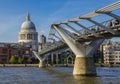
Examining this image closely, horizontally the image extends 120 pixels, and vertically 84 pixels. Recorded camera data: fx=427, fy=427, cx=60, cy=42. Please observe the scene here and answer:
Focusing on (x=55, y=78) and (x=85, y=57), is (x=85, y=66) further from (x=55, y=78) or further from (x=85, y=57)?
(x=55, y=78)

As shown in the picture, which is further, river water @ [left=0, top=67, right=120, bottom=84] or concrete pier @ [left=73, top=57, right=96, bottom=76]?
concrete pier @ [left=73, top=57, right=96, bottom=76]

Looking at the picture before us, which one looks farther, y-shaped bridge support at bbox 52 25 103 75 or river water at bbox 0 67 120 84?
y-shaped bridge support at bbox 52 25 103 75

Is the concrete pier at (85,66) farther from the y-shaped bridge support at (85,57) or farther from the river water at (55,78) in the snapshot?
the river water at (55,78)

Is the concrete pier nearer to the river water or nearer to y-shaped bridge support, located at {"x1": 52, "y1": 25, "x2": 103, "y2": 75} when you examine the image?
y-shaped bridge support, located at {"x1": 52, "y1": 25, "x2": 103, "y2": 75}

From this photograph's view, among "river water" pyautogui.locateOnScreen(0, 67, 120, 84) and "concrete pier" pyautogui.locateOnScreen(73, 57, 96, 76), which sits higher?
"concrete pier" pyautogui.locateOnScreen(73, 57, 96, 76)

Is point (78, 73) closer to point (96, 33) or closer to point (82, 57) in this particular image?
point (82, 57)

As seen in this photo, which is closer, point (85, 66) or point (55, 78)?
point (85, 66)

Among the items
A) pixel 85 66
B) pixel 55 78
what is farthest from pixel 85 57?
pixel 55 78

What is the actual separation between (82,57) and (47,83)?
14.9 m

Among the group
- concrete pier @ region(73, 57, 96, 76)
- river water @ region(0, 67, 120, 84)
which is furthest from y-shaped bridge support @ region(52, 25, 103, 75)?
river water @ region(0, 67, 120, 84)

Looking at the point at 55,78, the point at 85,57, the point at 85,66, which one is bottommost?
the point at 55,78

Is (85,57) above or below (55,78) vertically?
above

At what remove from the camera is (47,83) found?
Answer: 57.9 metres

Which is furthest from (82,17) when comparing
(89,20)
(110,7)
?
(110,7)
